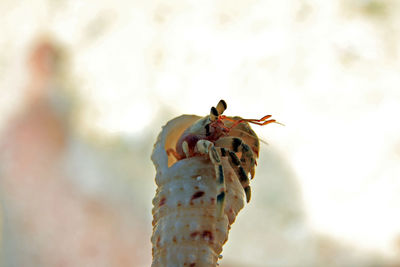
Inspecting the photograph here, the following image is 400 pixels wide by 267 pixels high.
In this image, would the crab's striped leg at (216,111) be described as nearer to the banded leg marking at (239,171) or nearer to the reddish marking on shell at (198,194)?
the banded leg marking at (239,171)

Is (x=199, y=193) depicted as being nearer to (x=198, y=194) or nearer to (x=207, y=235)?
(x=198, y=194)

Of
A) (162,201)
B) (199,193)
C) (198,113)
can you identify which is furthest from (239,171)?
(198,113)

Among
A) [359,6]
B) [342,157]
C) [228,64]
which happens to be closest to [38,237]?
[228,64]

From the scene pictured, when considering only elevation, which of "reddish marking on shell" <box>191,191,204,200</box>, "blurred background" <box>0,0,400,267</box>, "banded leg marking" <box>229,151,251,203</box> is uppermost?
"blurred background" <box>0,0,400,267</box>

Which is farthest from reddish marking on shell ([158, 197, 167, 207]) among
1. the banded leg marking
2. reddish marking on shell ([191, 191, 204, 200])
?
the banded leg marking

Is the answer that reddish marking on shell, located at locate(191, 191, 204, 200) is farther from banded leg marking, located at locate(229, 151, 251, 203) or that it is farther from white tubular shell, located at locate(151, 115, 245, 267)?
banded leg marking, located at locate(229, 151, 251, 203)

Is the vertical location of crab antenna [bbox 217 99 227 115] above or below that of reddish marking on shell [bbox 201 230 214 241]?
above

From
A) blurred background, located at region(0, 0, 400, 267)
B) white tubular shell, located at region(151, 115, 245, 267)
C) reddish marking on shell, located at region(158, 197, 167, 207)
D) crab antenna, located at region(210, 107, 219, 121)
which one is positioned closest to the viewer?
white tubular shell, located at region(151, 115, 245, 267)

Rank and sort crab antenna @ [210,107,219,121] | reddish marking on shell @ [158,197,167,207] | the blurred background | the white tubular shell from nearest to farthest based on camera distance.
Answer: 1. the white tubular shell
2. reddish marking on shell @ [158,197,167,207]
3. crab antenna @ [210,107,219,121]
4. the blurred background
